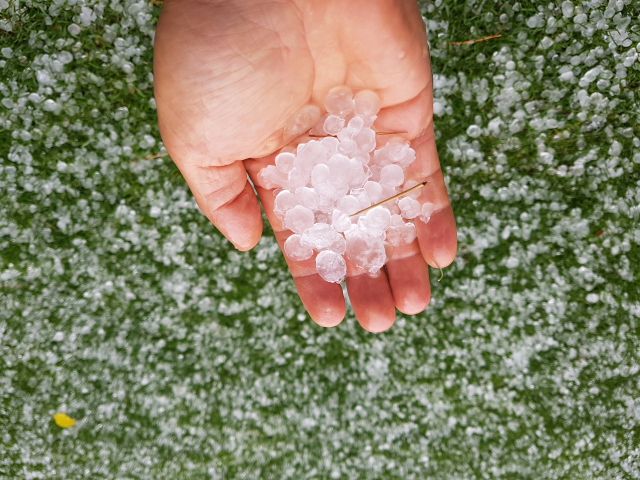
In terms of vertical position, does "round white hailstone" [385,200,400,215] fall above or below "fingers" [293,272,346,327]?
above

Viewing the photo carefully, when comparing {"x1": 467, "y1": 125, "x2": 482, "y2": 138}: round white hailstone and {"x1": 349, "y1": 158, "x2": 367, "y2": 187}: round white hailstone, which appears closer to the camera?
{"x1": 349, "y1": 158, "x2": 367, "y2": 187}: round white hailstone

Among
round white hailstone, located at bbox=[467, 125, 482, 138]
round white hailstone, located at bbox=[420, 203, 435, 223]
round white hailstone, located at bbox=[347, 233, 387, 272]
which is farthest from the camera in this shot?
round white hailstone, located at bbox=[467, 125, 482, 138]

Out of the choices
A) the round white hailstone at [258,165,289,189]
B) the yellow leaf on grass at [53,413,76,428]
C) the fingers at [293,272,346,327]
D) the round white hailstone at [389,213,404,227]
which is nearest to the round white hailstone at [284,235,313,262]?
the fingers at [293,272,346,327]

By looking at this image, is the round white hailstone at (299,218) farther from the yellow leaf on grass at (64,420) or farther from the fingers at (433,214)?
the yellow leaf on grass at (64,420)

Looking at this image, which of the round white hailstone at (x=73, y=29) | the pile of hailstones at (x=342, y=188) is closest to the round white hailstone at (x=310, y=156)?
the pile of hailstones at (x=342, y=188)

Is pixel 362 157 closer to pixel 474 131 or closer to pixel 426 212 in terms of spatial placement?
pixel 426 212

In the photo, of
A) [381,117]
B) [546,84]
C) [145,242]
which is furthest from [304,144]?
[546,84]

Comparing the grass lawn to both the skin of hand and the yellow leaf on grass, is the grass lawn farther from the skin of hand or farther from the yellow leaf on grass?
the skin of hand

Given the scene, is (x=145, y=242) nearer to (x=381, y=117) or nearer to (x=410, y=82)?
(x=381, y=117)
